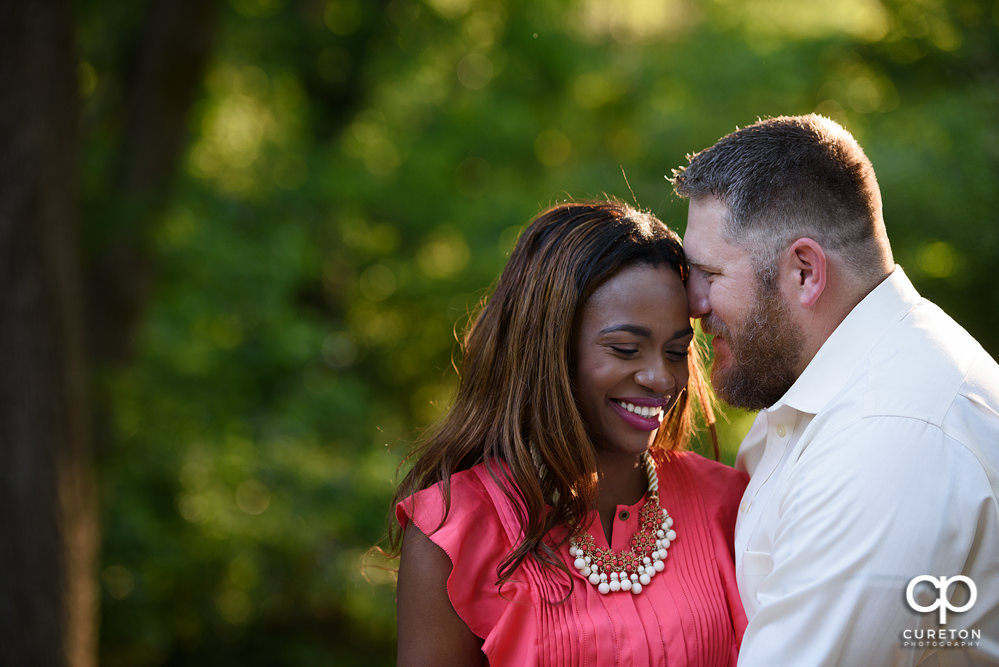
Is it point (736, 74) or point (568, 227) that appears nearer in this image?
point (568, 227)

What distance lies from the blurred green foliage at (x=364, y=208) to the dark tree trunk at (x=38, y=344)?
1424mm

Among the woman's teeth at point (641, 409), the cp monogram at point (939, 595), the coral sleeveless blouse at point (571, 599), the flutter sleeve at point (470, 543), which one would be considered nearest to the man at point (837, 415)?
the cp monogram at point (939, 595)

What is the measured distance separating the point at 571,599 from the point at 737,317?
84cm

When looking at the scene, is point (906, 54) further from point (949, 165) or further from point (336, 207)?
point (336, 207)

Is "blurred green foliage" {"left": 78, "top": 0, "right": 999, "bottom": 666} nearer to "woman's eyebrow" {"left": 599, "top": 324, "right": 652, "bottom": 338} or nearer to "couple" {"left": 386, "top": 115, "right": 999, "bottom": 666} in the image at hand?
"couple" {"left": 386, "top": 115, "right": 999, "bottom": 666}

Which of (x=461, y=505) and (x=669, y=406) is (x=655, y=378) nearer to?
(x=669, y=406)

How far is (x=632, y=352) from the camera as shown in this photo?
2.45 meters

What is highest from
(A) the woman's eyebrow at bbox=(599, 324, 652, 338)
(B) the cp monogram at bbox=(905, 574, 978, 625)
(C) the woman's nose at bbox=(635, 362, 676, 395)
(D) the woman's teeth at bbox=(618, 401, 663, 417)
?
(A) the woman's eyebrow at bbox=(599, 324, 652, 338)

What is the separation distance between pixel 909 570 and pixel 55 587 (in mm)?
4092

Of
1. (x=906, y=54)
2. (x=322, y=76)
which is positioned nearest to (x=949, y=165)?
(x=906, y=54)

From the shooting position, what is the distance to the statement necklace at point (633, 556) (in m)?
2.45

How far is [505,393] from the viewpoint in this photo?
2.58 meters

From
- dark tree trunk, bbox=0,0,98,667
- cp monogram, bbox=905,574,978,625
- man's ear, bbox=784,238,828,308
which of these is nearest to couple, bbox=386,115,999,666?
man's ear, bbox=784,238,828,308

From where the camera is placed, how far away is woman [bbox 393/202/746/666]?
2.33 metres
